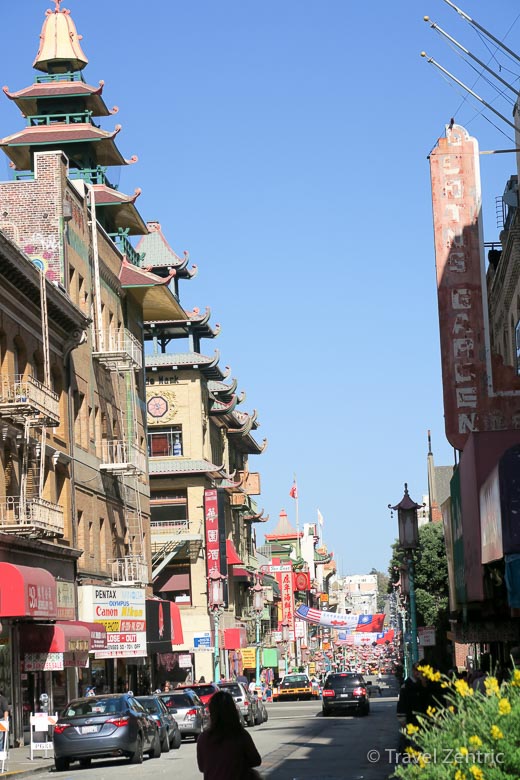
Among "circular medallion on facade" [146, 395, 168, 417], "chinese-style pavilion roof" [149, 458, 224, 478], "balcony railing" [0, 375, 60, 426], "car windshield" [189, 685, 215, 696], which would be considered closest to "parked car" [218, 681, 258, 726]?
"car windshield" [189, 685, 215, 696]

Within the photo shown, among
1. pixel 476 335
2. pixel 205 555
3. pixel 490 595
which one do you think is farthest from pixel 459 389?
pixel 205 555

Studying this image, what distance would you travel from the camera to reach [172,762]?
2795 cm

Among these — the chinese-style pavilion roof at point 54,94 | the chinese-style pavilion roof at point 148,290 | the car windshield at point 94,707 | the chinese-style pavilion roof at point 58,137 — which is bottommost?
the car windshield at point 94,707

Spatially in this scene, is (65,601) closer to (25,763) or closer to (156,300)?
(25,763)

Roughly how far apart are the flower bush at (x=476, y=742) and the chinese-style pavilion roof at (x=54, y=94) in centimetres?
4914

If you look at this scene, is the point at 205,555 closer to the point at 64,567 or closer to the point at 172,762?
the point at 64,567

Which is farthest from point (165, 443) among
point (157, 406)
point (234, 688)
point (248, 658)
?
point (234, 688)

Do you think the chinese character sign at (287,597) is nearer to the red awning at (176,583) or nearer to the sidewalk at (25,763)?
the red awning at (176,583)

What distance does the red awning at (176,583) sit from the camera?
2945 inches

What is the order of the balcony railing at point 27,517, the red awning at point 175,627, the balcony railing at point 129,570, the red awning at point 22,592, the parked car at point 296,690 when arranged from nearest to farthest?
the red awning at point 22,592, the balcony railing at point 27,517, the balcony railing at point 129,570, the red awning at point 175,627, the parked car at point 296,690

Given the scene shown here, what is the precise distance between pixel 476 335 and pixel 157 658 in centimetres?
3747

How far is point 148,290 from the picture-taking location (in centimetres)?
5966

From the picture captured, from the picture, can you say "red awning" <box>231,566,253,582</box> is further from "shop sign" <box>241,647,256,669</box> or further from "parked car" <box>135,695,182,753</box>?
"parked car" <box>135,695,182,753</box>

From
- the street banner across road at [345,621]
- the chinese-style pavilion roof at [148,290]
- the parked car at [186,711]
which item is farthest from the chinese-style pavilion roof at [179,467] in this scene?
the parked car at [186,711]
